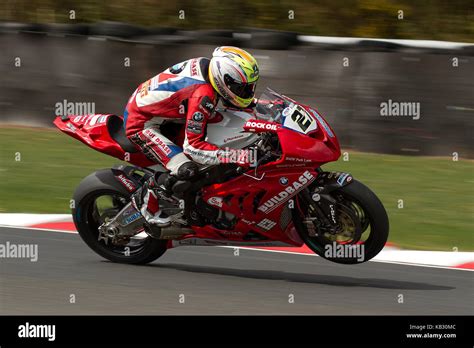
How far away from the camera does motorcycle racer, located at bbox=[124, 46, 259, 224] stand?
7.59 meters

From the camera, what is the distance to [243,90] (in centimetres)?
767

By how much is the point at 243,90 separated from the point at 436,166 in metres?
5.23

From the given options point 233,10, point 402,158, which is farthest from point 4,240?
point 233,10

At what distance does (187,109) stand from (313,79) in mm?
5151

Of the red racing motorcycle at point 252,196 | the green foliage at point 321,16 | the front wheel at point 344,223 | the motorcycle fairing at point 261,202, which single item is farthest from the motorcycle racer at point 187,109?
the green foliage at point 321,16

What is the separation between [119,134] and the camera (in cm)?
817

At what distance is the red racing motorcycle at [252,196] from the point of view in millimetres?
7445

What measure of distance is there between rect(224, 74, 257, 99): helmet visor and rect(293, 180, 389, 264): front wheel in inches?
36.7

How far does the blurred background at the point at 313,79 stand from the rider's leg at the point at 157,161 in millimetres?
2623

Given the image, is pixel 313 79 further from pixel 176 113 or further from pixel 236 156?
pixel 236 156

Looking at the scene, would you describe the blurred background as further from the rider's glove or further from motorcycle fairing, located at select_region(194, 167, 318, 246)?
the rider's glove

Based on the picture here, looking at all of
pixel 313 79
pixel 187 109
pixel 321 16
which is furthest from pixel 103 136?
pixel 321 16
